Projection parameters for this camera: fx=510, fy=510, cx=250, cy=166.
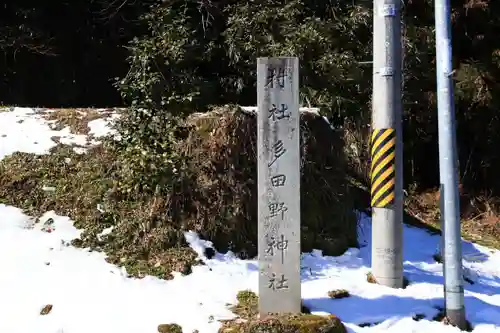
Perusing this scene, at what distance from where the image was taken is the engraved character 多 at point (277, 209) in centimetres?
472

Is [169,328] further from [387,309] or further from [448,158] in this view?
[448,158]

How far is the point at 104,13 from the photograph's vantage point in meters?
10.6

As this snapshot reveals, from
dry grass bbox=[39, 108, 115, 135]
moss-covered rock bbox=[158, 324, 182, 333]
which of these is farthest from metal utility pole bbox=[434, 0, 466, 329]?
dry grass bbox=[39, 108, 115, 135]

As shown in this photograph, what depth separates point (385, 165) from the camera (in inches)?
218

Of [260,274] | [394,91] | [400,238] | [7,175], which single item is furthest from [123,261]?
[394,91]

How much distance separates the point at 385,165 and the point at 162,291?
2.70 metres

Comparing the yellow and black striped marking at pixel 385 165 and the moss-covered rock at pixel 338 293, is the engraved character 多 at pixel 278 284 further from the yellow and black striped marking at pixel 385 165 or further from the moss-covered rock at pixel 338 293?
the yellow and black striped marking at pixel 385 165

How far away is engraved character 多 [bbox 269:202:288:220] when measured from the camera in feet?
15.5

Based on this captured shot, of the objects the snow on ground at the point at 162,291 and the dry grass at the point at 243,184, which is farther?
the dry grass at the point at 243,184

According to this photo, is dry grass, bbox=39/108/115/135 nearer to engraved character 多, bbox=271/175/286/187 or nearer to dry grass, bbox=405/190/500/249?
engraved character 多, bbox=271/175/286/187

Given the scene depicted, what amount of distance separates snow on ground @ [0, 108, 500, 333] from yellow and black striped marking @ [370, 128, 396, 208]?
3.11ft

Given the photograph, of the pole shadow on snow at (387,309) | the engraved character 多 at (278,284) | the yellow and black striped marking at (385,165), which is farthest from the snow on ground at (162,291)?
the yellow and black striped marking at (385,165)

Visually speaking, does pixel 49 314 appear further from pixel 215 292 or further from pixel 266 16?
pixel 266 16

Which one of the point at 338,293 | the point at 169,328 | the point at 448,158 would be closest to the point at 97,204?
the point at 169,328
